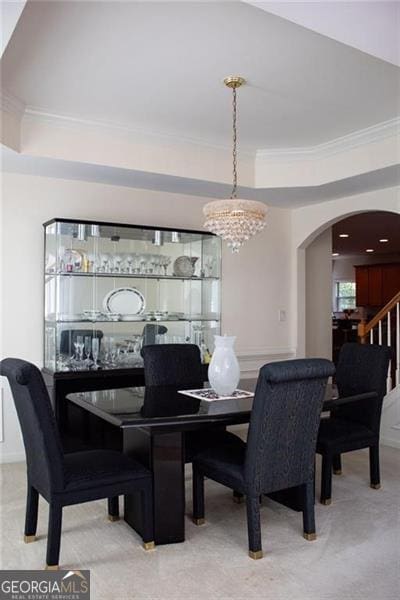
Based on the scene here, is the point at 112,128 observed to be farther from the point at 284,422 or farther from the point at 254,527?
the point at 254,527

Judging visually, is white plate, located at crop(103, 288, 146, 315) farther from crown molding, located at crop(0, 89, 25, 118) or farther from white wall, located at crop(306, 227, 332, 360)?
white wall, located at crop(306, 227, 332, 360)

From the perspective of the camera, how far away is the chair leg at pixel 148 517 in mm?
2758

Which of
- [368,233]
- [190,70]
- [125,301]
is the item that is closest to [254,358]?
[125,301]

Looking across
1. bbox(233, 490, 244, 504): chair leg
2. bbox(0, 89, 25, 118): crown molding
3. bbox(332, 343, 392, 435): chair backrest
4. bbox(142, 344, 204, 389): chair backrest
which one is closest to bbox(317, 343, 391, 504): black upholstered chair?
bbox(332, 343, 392, 435): chair backrest

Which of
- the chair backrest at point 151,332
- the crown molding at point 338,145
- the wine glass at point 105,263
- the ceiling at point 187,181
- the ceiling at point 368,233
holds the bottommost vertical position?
the chair backrest at point 151,332

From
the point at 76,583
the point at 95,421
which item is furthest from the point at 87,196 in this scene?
the point at 76,583

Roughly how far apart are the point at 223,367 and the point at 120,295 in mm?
1741

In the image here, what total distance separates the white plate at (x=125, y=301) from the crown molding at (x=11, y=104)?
64.1 inches

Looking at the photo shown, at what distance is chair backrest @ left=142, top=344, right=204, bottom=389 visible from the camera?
12.8 feet

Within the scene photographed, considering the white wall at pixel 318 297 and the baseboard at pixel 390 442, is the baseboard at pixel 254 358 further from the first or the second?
the baseboard at pixel 390 442

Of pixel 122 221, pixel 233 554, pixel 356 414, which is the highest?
pixel 122 221

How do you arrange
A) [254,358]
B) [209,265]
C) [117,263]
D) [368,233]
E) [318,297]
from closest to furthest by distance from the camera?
[117,263]
[209,265]
[254,358]
[318,297]
[368,233]

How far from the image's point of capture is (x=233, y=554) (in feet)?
9.00

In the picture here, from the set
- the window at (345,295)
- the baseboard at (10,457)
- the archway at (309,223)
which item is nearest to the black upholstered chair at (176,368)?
the baseboard at (10,457)
